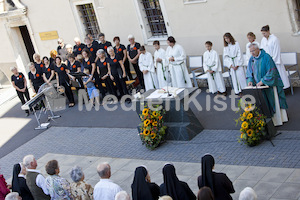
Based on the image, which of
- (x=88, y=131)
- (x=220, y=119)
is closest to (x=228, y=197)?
(x=220, y=119)

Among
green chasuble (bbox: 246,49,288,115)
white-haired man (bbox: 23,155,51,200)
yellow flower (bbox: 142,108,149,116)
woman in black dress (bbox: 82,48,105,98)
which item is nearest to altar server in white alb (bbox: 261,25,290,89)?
green chasuble (bbox: 246,49,288,115)

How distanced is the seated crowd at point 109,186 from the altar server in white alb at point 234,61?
705 centimetres

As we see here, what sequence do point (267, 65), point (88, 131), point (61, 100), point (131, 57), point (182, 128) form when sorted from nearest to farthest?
point (267, 65), point (182, 128), point (88, 131), point (131, 57), point (61, 100)

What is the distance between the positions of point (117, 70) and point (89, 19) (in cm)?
424

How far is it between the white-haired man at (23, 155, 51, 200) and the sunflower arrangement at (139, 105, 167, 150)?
148 inches

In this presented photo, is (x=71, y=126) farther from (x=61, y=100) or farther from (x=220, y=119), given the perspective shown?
(x=220, y=119)

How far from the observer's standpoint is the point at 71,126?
14.9 meters

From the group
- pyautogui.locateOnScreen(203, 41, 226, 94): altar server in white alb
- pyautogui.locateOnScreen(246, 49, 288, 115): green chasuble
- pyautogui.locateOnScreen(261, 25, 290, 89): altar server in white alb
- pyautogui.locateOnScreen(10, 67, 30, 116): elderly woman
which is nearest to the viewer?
pyautogui.locateOnScreen(246, 49, 288, 115): green chasuble

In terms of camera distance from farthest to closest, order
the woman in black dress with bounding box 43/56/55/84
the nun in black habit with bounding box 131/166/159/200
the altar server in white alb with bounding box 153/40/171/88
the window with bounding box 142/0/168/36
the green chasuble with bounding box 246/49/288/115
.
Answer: the woman in black dress with bounding box 43/56/55/84 → the window with bounding box 142/0/168/36 → the altar server in white alb with bounding box 153/40/171/88 → the green chasuble with bounding box 246/49/288/115 → the nun in black habit with bounding box 131/166/159/200

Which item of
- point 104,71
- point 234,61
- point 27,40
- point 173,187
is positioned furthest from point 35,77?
point 173,187

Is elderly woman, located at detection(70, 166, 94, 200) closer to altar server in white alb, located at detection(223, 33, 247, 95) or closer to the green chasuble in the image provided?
the green chasuble

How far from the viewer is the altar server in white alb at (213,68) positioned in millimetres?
13773

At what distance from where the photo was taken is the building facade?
1305 centimetres

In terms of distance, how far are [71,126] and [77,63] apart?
2530 millimetres
